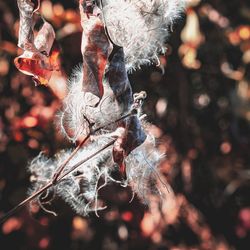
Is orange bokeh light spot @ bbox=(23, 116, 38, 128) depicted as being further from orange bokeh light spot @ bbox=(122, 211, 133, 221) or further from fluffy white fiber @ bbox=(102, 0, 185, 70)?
fluffy white fiber @ bbox=(102, 0, 185, 70)

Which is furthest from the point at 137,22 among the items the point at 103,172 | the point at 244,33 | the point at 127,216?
the point at 244,33

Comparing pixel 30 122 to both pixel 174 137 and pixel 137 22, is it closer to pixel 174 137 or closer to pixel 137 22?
pixel 174 137

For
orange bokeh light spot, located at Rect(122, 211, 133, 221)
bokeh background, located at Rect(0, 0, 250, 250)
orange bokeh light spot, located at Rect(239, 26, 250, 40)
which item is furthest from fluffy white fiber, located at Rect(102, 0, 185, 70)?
orange bokeh light spot, located at Rect(239, 26, 250, 40)

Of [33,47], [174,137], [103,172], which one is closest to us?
[33,47]

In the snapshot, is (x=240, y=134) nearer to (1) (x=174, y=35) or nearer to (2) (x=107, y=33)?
(1) (x=174, y=35)

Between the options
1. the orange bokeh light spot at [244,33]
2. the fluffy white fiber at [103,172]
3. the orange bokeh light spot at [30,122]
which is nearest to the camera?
the fluffy white fiber at [103,172]

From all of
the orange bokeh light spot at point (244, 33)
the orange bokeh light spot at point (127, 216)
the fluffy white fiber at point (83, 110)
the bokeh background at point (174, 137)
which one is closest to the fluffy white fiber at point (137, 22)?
the fluffy white fiber at point (83, 110)

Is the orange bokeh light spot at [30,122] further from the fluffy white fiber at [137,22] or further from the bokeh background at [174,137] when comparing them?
the fluffy white fiber at [137,22]
